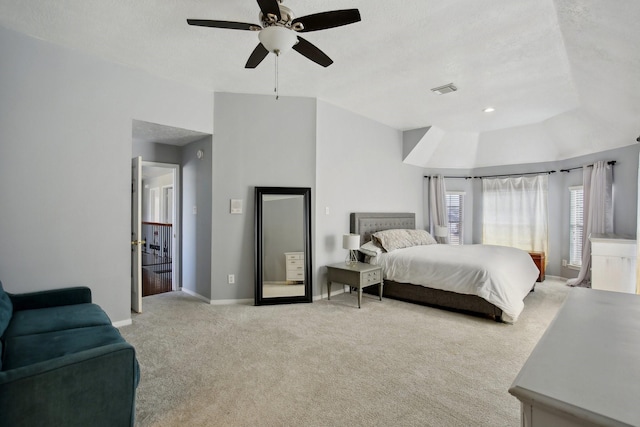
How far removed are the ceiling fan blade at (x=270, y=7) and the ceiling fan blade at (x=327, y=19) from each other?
165 millimetres

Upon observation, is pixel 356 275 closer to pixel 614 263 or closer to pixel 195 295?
pixel 195 295

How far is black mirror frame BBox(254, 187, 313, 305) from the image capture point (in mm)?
4258

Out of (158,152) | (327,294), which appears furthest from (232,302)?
(158,152)

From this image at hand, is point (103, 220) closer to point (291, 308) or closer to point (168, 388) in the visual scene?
point (168, 388)

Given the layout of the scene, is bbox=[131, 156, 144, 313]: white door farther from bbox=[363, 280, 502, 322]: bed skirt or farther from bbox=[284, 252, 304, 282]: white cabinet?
bbox=[363, 280, 502, 322]: bed skirt

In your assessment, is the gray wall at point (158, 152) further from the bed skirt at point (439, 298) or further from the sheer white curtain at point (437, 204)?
the sheer white curtain at point (437, 204)

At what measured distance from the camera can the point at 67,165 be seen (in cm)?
318

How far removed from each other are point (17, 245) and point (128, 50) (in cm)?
221

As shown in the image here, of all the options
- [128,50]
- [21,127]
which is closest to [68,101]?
[21,127]

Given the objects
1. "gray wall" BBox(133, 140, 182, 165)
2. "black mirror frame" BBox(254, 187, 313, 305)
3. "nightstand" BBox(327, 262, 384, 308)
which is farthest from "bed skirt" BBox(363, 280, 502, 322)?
"gray wall" BBox(133, 140, 182, 165)

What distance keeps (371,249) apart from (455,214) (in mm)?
3423

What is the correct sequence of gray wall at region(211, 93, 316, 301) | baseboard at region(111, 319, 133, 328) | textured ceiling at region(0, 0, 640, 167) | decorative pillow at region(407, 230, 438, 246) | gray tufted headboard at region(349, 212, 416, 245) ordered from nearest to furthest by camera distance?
textured ceiling at region(0, 0, 640, 167) → baseboard at region(111, 319, 133, 328) → gray wall at region(211, 93, 316, 301) → gray tufted headboard at region(349, 212, 416, 245) → decorative pillow at region(407, 230, 438, 246)

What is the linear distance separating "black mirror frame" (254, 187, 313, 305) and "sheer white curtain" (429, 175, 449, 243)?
3764mm

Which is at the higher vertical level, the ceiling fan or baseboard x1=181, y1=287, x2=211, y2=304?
the ceiling fan
